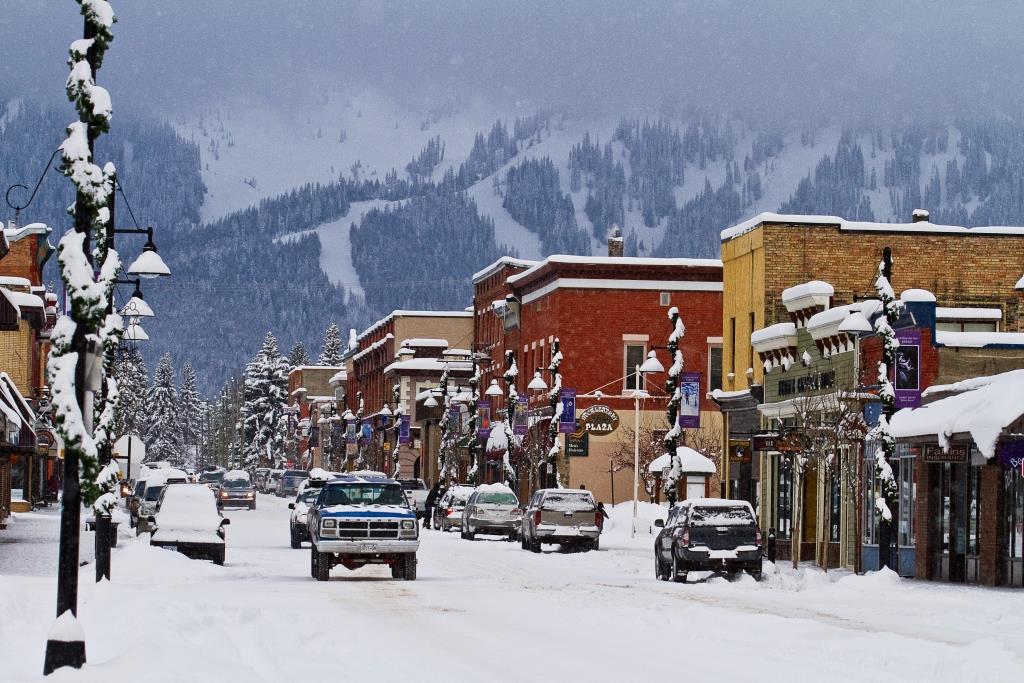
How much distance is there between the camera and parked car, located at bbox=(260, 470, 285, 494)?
142 metres

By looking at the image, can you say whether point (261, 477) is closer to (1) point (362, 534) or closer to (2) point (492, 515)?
(2) point (492, 515)

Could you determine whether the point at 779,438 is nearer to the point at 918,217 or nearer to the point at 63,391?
the point at 918,217

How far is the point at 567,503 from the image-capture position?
49750 mm

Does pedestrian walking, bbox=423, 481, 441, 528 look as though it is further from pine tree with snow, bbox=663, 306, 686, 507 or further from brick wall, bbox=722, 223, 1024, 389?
pine tree with snow, bbox=663, 306, 686, 507

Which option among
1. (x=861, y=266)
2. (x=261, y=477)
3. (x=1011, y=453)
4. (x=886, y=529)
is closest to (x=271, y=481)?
(x=261, y=477)

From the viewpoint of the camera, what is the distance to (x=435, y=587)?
33.0 metres

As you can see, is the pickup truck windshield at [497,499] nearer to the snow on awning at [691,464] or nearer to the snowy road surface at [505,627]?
the snow on awning at [691,464]

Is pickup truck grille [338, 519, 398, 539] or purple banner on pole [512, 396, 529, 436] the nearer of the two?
pickup truck grille [338, 519, 398, 539]

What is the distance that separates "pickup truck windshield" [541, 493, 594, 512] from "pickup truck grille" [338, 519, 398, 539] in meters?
14.8

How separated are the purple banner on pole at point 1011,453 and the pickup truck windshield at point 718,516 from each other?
5123mm

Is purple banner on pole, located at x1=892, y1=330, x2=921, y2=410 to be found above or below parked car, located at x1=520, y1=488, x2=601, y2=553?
above

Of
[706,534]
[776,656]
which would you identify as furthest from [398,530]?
[776,656]

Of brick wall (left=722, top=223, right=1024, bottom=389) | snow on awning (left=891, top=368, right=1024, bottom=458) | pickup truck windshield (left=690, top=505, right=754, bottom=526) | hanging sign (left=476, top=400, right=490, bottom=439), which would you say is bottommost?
pickup truck windshield (left=690, top=505, right=754, bottom=526)

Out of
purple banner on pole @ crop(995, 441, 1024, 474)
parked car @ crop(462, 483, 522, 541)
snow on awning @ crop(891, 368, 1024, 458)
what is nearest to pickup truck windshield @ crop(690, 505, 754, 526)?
snow on awning @ crop(891, 368, 1024, 458)
